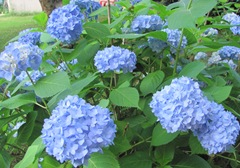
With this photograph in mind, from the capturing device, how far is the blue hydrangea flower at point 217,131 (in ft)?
3.20

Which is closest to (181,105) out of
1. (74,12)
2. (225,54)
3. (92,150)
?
(92,150)

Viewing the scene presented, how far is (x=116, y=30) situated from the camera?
1470mm

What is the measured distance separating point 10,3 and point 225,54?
15994 mm

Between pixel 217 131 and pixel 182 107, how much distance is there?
0.12 m

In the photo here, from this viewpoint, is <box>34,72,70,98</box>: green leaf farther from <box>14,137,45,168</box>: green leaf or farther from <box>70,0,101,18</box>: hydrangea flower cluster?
<box>70,0,101,18</box>: hydrangea flower cluster

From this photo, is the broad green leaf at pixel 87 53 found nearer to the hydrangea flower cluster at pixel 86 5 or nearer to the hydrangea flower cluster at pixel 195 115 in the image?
the hydrangea flower cluster at pixel 86 5

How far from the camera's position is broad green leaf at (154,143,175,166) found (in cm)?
114

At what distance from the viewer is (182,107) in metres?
0.95

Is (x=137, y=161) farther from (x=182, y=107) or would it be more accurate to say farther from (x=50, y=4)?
(x=50, y=4)

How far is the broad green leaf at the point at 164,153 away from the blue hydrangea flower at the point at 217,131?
0.16m

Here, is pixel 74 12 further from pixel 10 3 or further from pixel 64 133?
pixel 10 3

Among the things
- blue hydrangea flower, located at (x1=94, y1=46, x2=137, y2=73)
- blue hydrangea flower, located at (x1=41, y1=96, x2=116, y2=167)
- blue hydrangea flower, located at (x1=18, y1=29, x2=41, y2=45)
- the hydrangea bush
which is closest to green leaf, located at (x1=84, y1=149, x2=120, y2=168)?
the hydrangea bush

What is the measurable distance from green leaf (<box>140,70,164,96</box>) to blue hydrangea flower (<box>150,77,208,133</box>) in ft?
0.81

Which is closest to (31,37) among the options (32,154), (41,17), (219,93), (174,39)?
(41,17)
